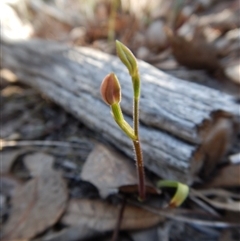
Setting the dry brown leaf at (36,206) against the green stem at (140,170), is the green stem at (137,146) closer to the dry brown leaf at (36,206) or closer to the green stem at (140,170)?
the green stem at (140,170)

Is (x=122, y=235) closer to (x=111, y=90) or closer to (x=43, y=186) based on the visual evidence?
(x=43, y=186)

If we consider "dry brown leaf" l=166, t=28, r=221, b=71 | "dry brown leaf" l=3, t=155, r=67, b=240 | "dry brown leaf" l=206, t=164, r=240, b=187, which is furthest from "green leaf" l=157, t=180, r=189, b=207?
"dry brown leaf" l=166, t=28, r=221, b=71

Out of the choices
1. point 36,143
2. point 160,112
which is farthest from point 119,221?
point 36,143

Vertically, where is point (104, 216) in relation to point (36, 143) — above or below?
below

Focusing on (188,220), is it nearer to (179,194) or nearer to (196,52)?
(179,194)

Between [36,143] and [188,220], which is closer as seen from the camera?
[188,220]

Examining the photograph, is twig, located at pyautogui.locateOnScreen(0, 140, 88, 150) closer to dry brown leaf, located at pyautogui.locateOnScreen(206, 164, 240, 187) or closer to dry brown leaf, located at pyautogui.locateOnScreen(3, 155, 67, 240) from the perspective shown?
dry brown leaf, located at pyautogui.locateOnScreen(3, 155, 67, 240)

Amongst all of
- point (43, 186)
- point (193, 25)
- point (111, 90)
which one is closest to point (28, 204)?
point (43, 186)
